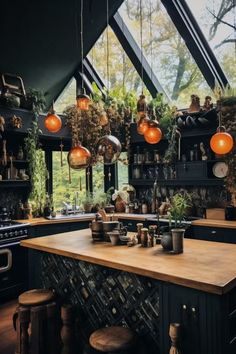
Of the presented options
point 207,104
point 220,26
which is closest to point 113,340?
point 207,104

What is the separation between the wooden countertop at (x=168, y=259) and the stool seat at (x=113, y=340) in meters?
0.43

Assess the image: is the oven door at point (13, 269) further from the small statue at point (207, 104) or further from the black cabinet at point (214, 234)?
the small statue at point (207, 104)

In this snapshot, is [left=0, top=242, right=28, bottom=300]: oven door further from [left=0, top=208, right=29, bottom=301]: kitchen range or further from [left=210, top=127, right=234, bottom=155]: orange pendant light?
[left=210, top=127, right=234, bottom=155]: orange pendant light

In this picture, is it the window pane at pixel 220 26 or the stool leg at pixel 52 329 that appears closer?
the stool leg at pixel 52 329

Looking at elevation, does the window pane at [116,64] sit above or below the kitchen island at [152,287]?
above

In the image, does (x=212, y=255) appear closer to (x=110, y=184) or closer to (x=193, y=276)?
(x=193, y=276)

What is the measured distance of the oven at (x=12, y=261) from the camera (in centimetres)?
446

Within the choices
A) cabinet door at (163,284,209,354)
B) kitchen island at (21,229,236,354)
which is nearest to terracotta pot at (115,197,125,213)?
kitchen island at (21,229,236,354)

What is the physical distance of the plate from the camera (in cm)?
509

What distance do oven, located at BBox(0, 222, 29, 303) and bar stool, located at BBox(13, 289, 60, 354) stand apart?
5.78ft

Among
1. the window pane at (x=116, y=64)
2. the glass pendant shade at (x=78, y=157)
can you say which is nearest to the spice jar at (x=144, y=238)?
the glass pendant shade at (x=78, y=157)

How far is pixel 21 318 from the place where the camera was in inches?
107

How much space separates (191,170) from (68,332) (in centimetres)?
346

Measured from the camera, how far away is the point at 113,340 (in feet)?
7.20
